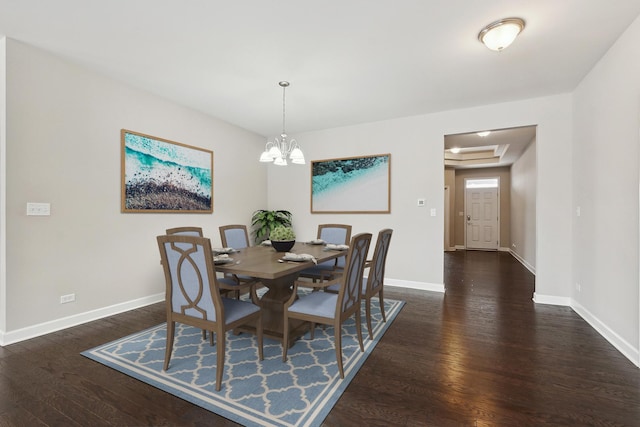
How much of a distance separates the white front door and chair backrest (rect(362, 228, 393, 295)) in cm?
740

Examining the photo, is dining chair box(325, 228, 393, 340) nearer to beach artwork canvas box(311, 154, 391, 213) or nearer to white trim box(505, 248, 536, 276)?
beach artwork canvas box(311, 154, 391, 213)

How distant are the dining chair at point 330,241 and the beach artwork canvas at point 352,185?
3.72 feet

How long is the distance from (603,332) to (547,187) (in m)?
A: 1.80

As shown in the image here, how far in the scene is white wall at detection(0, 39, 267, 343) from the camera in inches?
104

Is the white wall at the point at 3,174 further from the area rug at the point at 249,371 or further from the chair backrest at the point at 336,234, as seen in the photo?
the chair backrest at the point at 336,234

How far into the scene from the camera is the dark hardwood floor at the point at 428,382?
65.4 inches

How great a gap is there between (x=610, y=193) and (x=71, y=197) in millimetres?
5084

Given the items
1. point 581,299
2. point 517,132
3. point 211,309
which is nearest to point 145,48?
point 211,309

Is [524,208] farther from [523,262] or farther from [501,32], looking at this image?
[501,32]

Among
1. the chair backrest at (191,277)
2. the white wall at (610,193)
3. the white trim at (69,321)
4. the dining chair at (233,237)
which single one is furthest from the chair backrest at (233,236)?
the white wall at (610,193)

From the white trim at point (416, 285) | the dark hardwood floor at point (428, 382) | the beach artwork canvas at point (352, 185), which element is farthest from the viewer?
the beach artwork canvas at point (352, 185)

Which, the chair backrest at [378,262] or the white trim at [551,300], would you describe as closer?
the chair backrest at [378,262]

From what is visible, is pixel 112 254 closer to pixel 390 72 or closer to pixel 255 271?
pixel 255 271

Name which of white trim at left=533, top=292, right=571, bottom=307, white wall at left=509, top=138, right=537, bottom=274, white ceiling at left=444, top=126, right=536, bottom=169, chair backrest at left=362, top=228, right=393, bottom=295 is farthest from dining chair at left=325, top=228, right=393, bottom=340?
white wall at left=509, top=138, right=537, bottom=274
